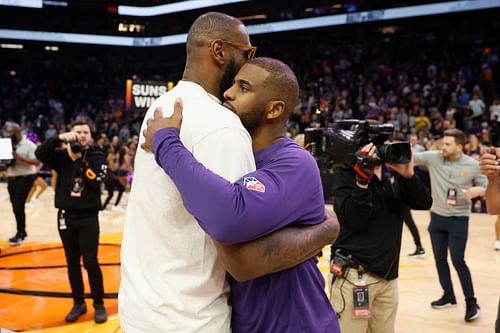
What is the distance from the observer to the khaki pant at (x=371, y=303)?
9.37 ft

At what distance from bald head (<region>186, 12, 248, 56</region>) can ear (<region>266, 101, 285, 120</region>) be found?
0.25 m

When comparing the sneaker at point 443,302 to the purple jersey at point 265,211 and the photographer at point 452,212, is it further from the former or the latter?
the purple jersey at point 265,211

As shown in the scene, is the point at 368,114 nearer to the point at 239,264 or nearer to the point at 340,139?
the point at 340,139

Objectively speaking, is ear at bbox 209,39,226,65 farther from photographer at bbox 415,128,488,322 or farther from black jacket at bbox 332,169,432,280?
photographer at bbox 415,128,488,322

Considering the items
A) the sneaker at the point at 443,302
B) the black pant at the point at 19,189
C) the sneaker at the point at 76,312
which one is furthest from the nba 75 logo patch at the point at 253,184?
the black pant at the point at 19,189

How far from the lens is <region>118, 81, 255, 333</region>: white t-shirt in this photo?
1327 mm

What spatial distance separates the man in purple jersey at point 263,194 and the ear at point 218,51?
3.5 inches

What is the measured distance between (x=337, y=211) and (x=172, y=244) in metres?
1.70

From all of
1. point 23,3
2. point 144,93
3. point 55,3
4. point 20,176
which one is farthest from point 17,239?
point 55,3

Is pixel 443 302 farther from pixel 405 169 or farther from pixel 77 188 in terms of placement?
pixel 77 188

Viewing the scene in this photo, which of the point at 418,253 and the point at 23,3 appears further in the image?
the point at 23,3

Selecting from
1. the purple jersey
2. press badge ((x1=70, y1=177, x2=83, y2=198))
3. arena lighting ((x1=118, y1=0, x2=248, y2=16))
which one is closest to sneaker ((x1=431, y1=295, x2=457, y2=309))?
press badge ((x1=70, y1=177, x2=83, y2=198))

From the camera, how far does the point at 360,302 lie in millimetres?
2826

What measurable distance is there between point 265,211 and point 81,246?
10.9ft
